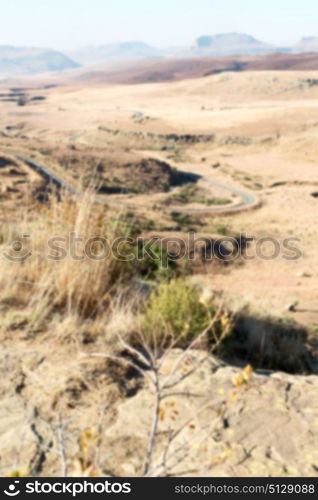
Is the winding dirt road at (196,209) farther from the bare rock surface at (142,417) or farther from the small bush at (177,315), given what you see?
the bare rock surface at (142,417)

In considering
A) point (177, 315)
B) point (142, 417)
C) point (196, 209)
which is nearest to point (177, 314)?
point (177, 315)

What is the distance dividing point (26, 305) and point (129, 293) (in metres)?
0.94

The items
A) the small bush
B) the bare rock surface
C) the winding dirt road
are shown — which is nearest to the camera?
the bare rock surface

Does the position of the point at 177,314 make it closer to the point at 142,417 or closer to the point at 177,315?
the point at 177,315

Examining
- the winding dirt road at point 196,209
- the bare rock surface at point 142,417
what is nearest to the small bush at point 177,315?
the bare rock surface at point 142,417

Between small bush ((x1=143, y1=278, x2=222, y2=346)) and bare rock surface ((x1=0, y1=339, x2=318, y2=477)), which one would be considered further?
small bush ((x1=143, y1=278, x2=222, y2=346))

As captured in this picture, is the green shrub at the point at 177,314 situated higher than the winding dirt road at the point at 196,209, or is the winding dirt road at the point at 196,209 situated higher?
the green shrub at the point at 177,314

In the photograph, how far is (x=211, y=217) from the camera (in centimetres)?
2459

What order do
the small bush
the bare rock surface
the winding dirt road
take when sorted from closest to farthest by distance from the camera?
the bare rock surface
the small bush
the winding dirt road

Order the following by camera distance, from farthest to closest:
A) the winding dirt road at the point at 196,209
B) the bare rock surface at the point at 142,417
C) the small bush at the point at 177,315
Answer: the winding dirt road at the point at 196,209, the small bush at the point at 177,315, the bare rock surface at the point at 142,417

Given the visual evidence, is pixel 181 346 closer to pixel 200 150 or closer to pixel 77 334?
pixel 77 334

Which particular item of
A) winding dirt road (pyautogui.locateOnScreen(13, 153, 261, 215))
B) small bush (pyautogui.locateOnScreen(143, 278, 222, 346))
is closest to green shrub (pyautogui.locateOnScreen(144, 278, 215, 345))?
small bush (pyautogui.locateOnScreen(143, 278, 222, 346))

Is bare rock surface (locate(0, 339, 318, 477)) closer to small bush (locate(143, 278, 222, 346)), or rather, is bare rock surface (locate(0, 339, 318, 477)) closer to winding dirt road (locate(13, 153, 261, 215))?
small bush (locate(143, 278, 222, 346))
